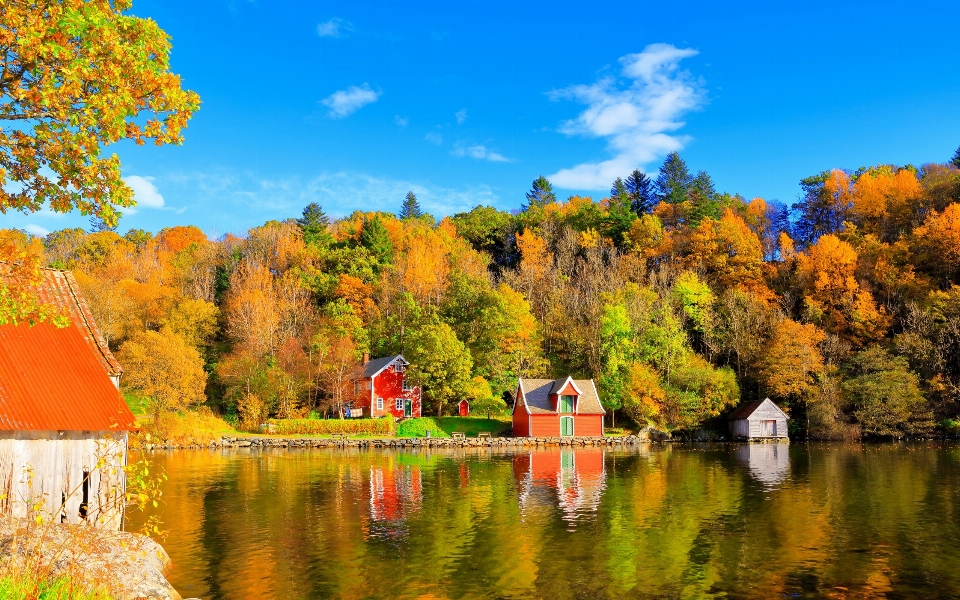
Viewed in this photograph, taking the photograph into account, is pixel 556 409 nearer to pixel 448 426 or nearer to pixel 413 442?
pixel 448 426

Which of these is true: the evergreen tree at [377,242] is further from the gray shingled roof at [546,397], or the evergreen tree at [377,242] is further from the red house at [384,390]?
the gray shingled roof at [546,397]

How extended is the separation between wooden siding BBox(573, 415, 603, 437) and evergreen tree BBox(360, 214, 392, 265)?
110 feet

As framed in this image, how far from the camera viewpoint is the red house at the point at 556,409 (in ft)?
212

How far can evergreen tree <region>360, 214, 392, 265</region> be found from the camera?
8669 centimetres

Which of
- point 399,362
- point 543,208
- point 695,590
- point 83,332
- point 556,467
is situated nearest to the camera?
point 695,590

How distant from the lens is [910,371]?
65688 millimetres

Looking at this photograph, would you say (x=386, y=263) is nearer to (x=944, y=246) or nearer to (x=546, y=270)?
(x=546, y=270)

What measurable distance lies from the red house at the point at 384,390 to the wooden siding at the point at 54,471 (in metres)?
52.3

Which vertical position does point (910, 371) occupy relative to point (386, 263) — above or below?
below

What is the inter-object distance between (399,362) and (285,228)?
130ft

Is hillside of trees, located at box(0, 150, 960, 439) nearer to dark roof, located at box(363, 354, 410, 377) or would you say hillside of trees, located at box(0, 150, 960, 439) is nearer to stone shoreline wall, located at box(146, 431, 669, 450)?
dark roof, located at box(363, 354, 410, 377)

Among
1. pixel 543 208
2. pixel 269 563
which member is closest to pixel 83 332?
pixel 269 563

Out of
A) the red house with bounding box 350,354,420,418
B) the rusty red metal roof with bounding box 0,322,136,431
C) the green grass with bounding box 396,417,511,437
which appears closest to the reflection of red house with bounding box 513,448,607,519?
the green grass with bounding box 396,417,511,437

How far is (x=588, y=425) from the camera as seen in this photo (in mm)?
66250
